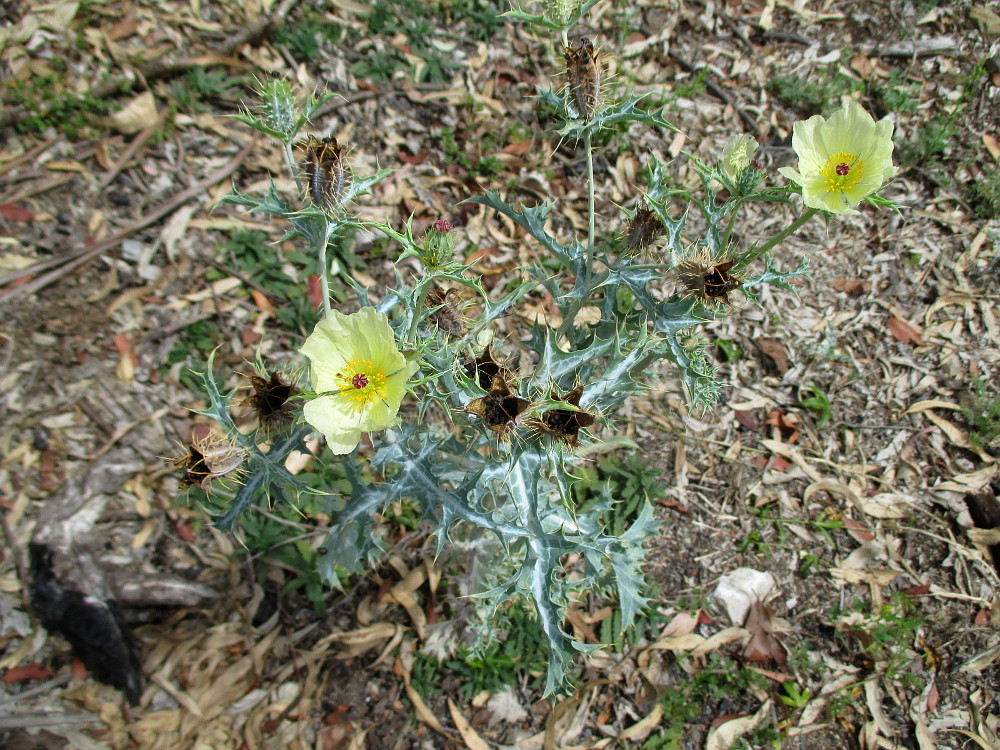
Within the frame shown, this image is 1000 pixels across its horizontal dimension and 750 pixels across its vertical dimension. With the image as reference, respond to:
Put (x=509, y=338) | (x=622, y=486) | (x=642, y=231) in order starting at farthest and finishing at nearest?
(x=509, y=338)
(x=622, y=486)
(x=642, y=231)

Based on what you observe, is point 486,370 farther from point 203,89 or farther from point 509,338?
point 203,89

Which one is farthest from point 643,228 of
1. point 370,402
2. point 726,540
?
point 726,540

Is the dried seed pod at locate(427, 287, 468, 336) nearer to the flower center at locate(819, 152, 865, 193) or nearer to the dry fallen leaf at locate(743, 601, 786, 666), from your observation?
the flower center at locate(819, 152, 865, 193)

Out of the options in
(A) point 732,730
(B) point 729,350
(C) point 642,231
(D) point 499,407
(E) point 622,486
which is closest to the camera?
(D) point 499,407

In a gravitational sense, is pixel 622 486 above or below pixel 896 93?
below

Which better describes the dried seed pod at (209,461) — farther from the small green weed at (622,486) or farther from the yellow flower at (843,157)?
the yellow flower at (843,157)

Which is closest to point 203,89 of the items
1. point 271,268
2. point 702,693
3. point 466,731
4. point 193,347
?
point 271,268
